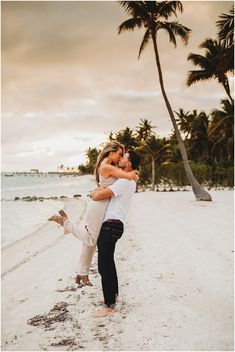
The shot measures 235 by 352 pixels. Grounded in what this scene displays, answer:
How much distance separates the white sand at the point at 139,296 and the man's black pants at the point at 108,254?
11.7 inches

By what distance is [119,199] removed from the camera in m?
4.09

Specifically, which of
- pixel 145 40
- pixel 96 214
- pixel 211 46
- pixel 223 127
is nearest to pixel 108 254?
pixel 96 214

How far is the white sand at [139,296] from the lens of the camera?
3.95 metres

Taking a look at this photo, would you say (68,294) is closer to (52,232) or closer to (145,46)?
(52,232)

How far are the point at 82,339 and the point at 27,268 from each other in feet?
→ 15.2

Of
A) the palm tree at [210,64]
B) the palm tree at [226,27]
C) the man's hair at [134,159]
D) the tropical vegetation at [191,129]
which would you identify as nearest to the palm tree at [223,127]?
the tropical vegetation at [191,129]

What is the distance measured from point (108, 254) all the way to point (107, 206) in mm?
600

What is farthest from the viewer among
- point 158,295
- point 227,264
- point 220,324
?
point 227,264

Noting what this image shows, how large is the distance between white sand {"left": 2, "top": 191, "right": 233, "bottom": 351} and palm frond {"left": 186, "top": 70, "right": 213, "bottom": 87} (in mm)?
14914

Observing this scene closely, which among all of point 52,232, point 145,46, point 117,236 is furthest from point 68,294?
point 145,46

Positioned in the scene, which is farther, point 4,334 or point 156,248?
point 156,248

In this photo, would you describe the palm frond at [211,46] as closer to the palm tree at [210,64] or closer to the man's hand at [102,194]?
the palm tree at [210,64]

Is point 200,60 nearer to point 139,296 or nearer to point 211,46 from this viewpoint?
point 211,46

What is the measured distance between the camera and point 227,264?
6.75m
